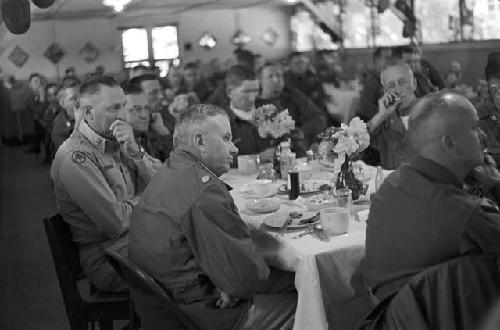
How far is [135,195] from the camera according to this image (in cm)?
402

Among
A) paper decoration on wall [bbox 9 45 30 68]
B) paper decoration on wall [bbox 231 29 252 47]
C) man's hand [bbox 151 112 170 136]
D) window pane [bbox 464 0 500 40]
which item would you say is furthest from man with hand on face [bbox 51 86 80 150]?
paper decoration on wall [bbox 231 29 252 47]

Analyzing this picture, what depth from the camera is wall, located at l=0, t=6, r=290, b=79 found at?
16.5m

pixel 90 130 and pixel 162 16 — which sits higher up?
pixel 162 16

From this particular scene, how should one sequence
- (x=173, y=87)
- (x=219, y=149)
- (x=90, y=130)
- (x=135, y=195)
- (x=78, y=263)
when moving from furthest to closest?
1. (x=173, y=87)
2. (x=135, y=195)
3. (x=90, y=130)
4. (x=78, y=263)
5. (x=219, y=149)

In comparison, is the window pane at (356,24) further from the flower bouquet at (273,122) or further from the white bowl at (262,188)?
the white bowl at (262,188)

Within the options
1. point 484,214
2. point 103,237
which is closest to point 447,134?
point 484,214

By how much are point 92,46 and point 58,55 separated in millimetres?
921

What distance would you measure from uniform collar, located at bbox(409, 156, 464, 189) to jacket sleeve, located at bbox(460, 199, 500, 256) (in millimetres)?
125

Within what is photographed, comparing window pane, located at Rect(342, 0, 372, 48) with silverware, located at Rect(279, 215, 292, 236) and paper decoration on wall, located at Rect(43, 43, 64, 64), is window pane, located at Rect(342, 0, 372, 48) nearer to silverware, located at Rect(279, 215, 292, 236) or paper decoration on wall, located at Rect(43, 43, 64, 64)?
paper decoration on wall, located at Rect(43, 43, 64, 64)

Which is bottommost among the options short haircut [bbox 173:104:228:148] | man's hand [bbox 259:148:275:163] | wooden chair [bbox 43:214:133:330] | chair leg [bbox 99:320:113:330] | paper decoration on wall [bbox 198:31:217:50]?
chair leg [bbox 99:320:113:330]

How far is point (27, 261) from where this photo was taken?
5.92m

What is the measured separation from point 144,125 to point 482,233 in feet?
10.4

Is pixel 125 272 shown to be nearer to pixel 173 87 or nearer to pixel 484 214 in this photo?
pixel 484 214

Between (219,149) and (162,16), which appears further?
(162,16)
